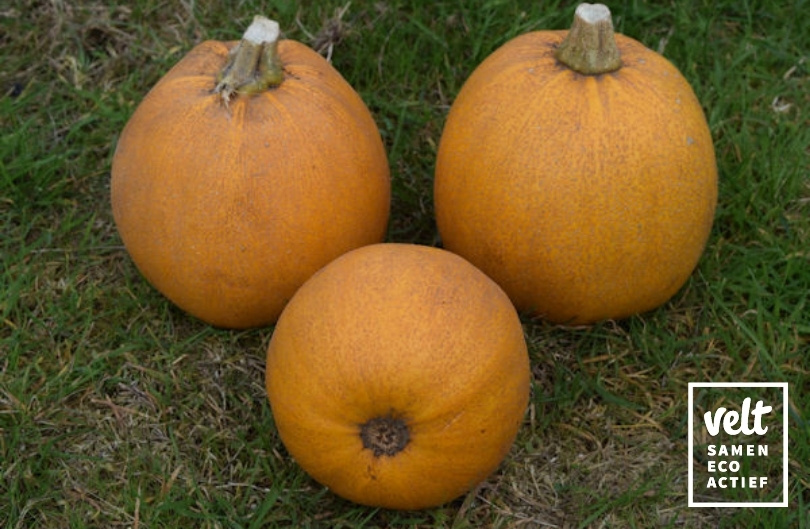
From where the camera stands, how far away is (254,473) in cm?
311

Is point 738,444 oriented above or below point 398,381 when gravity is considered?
below

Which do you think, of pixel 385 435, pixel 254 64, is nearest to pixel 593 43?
pixel 254 64

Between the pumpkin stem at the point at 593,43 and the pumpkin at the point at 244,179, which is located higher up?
the pumpkin stem at the point at 593,43

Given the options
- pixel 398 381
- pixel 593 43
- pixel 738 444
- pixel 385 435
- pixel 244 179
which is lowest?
pixel 738 444

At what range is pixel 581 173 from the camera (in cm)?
310

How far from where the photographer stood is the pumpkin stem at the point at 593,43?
3174 millimetres

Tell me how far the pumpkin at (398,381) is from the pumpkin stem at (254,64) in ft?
2.24

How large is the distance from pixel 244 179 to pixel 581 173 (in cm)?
Result: 97

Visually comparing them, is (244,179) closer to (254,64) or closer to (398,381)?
(254,64)

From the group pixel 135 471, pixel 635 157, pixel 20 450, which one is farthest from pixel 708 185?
pixel 20 450

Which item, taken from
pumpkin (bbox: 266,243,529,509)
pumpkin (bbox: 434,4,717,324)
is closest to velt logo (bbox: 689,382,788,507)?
pumpkin (bbox: 434,4,717,324)

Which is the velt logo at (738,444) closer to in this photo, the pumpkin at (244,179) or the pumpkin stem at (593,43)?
the pumpkin stem at (593,43)

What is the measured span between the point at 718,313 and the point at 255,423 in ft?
5.15

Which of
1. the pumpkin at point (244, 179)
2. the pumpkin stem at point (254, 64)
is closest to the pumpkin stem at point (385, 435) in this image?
the pumpkin at point (244, 179)
